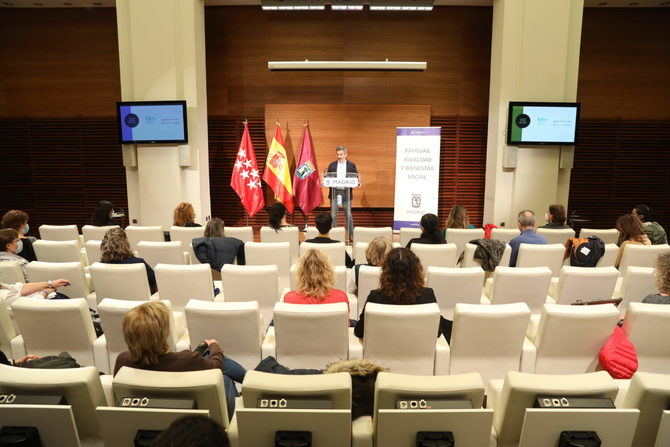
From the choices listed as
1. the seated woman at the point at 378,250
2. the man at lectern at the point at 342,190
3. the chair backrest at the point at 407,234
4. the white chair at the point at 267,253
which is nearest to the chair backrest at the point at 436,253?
the seated woman at the point at 378,250

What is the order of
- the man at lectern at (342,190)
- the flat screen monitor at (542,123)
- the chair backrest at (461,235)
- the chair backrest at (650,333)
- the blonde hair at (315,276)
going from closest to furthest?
1. the chair backrest at (650,333)
2. the blonde hair at (315,276)
3. the chair backrest at (461,235)
4. the flat screen monitor at (542,123)
5. the man at lectern at (342,190)

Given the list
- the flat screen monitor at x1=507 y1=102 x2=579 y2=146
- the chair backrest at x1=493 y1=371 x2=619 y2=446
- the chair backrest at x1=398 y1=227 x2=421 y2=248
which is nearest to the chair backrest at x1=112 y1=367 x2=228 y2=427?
the chair backrest at x1=493 y1=371 x2=619 y2=446

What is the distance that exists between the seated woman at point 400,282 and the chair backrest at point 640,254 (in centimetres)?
277

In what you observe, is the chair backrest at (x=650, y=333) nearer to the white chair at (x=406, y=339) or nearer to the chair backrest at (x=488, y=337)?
the chair backrest at (x=488, y=337)

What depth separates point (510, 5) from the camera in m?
7.98

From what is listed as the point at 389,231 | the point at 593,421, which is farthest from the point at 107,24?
the point at 593,421

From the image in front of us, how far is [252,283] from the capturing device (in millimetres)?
4125

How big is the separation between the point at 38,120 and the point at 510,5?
9.16m

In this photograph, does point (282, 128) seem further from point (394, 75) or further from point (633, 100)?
point (633, 100)

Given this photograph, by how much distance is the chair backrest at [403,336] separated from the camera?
10.1 ft

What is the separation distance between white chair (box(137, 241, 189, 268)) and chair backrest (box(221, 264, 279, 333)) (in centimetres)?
121

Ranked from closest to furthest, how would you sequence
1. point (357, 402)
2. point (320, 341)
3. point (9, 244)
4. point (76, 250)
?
point (357, 402) < point (320, 341) < point (9, 244) < point (76, 250)

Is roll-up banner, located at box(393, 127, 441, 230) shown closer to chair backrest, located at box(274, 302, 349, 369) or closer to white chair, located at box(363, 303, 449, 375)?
white chair, located at box(363, 303, 449, 375)

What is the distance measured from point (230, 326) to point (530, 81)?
678 centimetres
